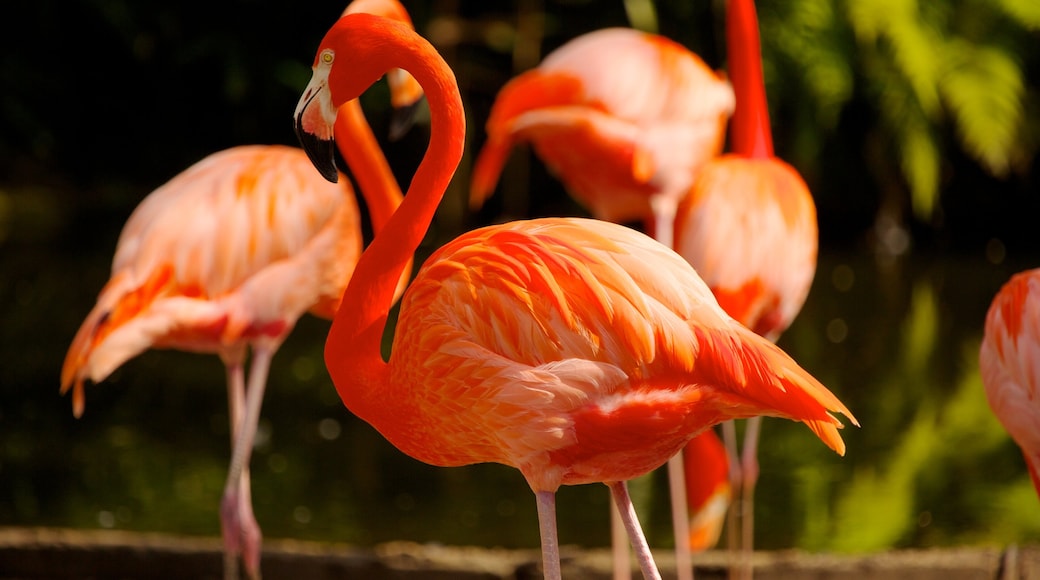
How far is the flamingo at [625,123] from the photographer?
10.0 ft

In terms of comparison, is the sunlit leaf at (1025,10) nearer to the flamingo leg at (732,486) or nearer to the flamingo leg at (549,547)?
the flamingo leg at (732,486)

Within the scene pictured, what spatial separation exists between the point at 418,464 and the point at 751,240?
1.89 meters

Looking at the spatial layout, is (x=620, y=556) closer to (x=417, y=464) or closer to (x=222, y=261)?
(x=222, y=261)

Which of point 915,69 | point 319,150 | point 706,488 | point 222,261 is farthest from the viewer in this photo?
point 915,69

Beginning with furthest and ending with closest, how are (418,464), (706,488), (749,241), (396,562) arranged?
(418,464) < (706,488) < (396,562) < (749,241)

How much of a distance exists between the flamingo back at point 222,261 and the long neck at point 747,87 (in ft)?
3.18

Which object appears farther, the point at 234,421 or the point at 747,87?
the point at 747,87

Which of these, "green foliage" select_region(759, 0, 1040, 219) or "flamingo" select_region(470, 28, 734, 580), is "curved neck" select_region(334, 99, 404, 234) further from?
"green foliage" select_region(759, 0, 1040, 219)

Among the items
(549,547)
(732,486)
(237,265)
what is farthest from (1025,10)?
(549,547)

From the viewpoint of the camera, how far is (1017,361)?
2.25 m

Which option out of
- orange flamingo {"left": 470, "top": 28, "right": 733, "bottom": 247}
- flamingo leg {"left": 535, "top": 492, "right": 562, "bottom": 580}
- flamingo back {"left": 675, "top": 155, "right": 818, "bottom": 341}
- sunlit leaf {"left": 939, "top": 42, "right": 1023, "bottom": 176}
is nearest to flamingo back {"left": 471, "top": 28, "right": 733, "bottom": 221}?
orange flamingo {"left": 470, "top": 28, "right": 733, "bottom": 247}

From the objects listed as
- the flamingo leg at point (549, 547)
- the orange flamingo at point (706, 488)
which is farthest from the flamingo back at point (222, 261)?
the flamingo leg at point (549, 547)

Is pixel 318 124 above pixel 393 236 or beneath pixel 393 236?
above

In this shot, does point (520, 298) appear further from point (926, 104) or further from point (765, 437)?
point (926, 104)
